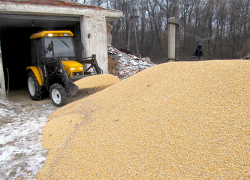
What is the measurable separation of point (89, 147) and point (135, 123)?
77 cm

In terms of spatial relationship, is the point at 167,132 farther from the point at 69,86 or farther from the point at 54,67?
the point at 54,67

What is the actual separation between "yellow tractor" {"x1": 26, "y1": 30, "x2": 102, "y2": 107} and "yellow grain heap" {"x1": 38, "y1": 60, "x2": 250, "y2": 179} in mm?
2023

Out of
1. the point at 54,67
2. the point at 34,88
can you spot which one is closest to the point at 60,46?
the point at 54,67

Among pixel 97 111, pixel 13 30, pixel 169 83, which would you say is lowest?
pixel 97 111

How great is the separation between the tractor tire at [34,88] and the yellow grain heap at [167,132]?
125 inches

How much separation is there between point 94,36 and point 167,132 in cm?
730

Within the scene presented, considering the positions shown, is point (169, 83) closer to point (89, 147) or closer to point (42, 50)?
point (89, 147)

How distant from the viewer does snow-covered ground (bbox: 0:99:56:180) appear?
9.71 ft

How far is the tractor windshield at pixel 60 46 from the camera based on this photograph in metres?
6.72

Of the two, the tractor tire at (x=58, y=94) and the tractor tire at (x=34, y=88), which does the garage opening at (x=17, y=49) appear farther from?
the tractor tire at (x=58, y=94)

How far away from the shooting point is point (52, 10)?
7.83m

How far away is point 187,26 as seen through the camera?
2642 cm

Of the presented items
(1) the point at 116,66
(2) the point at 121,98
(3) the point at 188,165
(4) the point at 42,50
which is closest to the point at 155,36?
(1) the point at 116,66

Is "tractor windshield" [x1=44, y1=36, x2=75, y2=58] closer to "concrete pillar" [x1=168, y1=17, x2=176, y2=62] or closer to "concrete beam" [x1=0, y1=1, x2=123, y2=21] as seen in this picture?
"concrete beam" [x1=0, y1=1, x2=123, y2=21]
